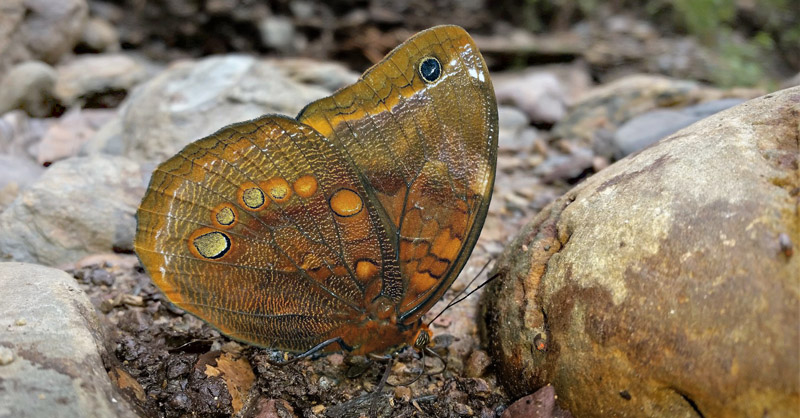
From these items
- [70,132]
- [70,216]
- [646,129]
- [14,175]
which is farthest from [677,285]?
[70,132]

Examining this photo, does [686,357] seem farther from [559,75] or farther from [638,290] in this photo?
[559,75]

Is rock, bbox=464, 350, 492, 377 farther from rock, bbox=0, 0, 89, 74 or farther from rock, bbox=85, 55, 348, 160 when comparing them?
rock, bbox=0, 0, 89, 74

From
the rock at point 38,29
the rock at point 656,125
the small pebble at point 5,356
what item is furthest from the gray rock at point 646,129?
the rock at point 38,29

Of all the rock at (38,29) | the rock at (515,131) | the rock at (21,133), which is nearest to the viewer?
the rock at (21,133)

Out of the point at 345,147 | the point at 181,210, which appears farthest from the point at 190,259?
the point at 345,147

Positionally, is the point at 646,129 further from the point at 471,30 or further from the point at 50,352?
the point at 50,352

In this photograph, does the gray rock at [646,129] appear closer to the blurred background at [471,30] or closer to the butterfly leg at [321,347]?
the blurred background at [471,30]

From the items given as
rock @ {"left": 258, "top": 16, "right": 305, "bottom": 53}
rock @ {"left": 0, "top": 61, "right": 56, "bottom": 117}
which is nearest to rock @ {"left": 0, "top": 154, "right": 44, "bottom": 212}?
rock @ {"left": 0, "top": 61, "right": 56, "bottom": 117}
